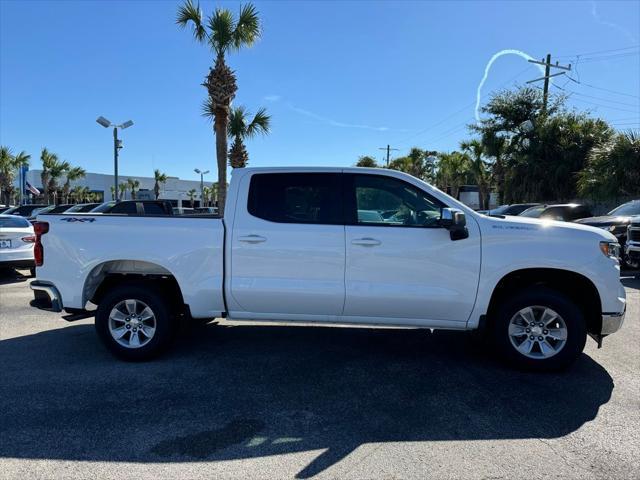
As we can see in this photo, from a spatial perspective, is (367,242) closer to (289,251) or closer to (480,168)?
(289,251)

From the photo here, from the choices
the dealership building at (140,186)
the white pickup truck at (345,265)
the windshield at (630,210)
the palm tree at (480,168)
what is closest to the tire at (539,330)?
the white pickup truck at (345,265)

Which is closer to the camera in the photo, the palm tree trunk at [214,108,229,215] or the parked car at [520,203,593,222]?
the parked car at [520,203,593,222]

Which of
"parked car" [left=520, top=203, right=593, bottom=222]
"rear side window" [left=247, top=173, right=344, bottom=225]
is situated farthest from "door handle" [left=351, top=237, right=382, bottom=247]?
"parked car" [left=520, top=203, right=593, bottom=222]

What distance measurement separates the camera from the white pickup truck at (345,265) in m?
4.63

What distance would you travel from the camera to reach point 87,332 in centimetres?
629

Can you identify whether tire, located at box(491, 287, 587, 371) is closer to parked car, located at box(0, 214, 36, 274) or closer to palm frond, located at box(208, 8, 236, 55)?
parked car, located at box(0, 214, 36, 274)

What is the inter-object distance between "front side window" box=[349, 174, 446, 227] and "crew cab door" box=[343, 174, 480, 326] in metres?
0.01

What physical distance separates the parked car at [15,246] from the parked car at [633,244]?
13.1 metres

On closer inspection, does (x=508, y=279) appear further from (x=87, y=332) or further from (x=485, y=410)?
(x=87, y=332)

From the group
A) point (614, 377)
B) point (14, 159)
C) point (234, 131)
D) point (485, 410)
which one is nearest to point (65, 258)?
point (485, 410)

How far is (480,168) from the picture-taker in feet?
106

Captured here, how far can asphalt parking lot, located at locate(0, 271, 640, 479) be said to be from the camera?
316cm

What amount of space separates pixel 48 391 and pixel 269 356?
2.11 m

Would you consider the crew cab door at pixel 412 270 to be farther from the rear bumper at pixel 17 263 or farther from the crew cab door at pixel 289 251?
the rear bumper at pixel 17 263
